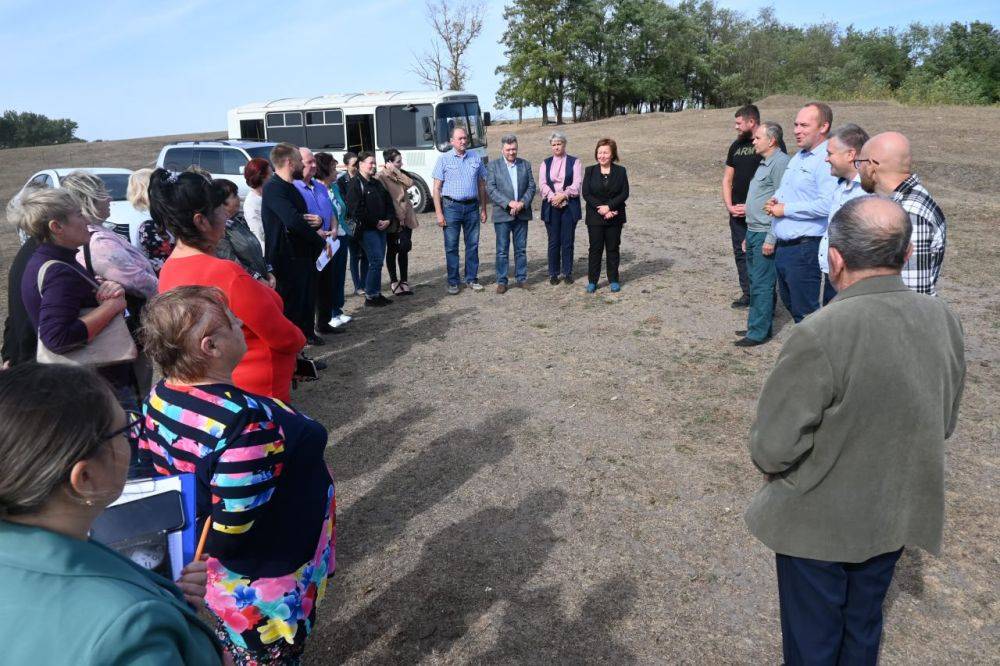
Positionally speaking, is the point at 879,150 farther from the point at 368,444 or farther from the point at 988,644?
the point at 368,444

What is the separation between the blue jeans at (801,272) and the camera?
532 centimetres

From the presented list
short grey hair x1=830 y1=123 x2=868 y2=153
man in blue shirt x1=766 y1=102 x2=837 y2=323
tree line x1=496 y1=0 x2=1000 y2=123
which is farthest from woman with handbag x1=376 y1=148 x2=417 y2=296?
tree line x1=496 y1=0 x2=1000 y2=123

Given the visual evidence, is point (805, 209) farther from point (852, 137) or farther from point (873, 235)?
point (873, 235)

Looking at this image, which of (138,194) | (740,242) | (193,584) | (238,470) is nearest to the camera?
(193,584)

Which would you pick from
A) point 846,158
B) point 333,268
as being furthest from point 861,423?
point 333,268

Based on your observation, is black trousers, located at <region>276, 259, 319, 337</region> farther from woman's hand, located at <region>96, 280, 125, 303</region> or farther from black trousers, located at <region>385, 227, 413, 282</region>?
black trousers, located at <region>385, 227, 413, 282</region>

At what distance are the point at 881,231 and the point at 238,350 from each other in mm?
1939

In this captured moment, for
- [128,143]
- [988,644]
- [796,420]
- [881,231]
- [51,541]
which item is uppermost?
[128,143]

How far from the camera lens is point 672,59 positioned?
160 feet

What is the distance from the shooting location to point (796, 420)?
6.66 ft

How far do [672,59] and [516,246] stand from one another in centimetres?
4568

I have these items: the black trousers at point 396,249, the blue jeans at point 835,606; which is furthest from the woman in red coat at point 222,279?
the black trousers at point 396,249

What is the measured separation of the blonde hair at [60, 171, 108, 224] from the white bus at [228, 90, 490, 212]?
39.7ft

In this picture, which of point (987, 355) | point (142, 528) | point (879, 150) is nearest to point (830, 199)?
point (879, 150)
